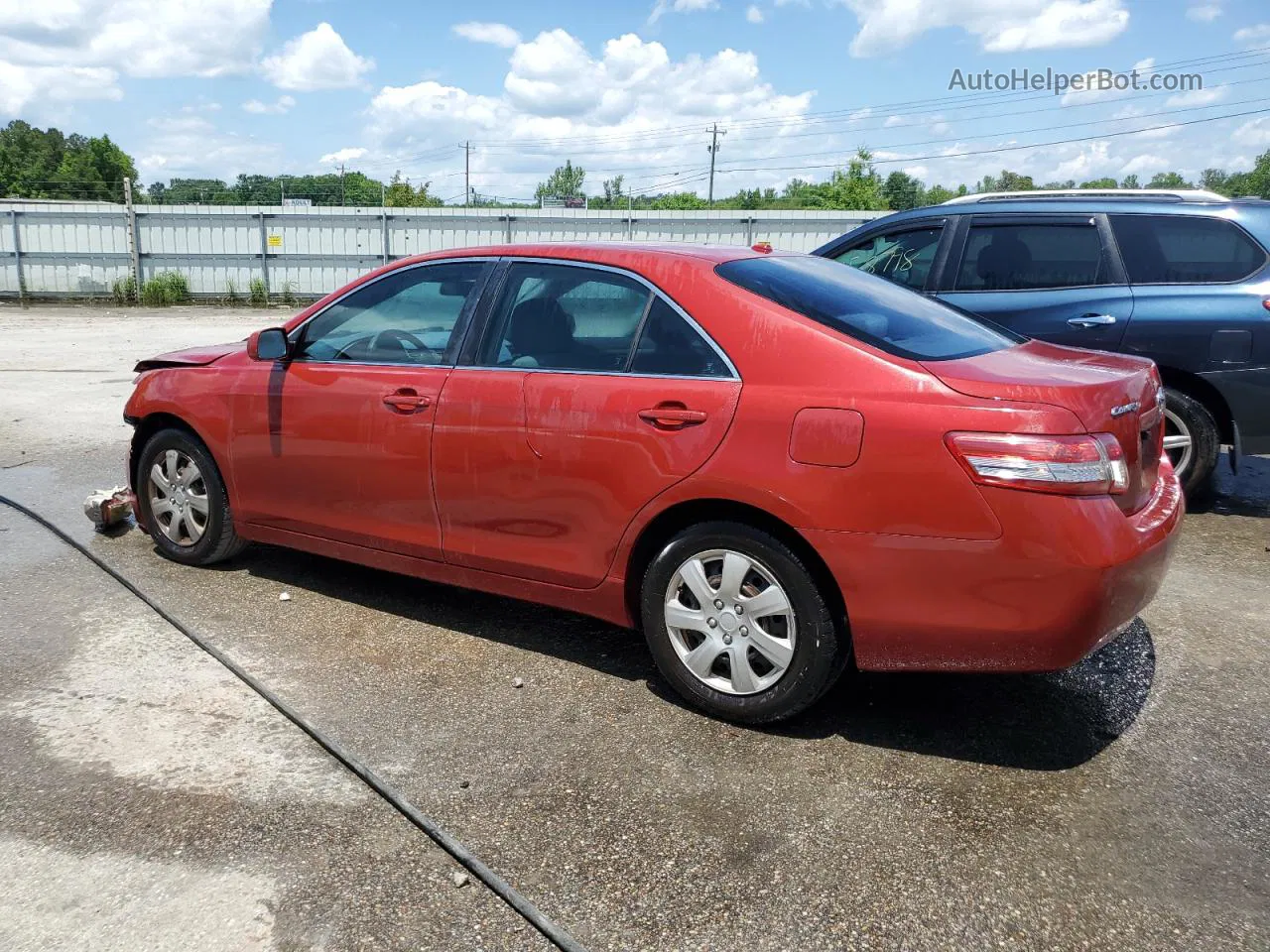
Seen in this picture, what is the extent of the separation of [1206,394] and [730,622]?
164 inches

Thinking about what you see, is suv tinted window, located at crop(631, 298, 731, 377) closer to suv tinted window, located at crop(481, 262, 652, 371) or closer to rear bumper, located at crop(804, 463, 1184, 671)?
suv tinted window, located at crop(481, 262, 652, 371)

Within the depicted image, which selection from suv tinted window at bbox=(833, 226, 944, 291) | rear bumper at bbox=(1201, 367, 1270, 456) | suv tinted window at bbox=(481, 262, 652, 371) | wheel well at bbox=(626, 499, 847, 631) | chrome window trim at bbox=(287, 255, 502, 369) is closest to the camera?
wheel well at bbox=(626, 499, 847, 631)

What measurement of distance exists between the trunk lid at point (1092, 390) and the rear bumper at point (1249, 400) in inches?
107

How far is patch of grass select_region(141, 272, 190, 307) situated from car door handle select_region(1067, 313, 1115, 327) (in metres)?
22.7

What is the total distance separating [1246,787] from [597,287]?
2.69m

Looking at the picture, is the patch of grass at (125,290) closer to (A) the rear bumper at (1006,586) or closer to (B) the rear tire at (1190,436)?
(B) the rear tire at (1190,436)

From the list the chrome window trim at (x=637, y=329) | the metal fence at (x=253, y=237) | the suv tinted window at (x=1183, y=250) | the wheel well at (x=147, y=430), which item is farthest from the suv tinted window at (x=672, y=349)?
the metal fence at (x=253, y=237)

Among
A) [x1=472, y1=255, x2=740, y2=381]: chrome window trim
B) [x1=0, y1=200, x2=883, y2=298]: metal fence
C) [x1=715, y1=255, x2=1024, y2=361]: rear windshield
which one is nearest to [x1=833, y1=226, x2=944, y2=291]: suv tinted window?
[x1=715, y1=255, x2=1024, y2=361]: rear windshield

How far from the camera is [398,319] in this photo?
14.7 ft

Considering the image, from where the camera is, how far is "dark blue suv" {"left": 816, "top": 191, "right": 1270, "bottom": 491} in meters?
5.96

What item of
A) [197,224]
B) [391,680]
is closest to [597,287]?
[391,680]

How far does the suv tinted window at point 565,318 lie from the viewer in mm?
3771

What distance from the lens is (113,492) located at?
19.5ft

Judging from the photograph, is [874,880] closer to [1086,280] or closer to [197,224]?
[1086,280]
